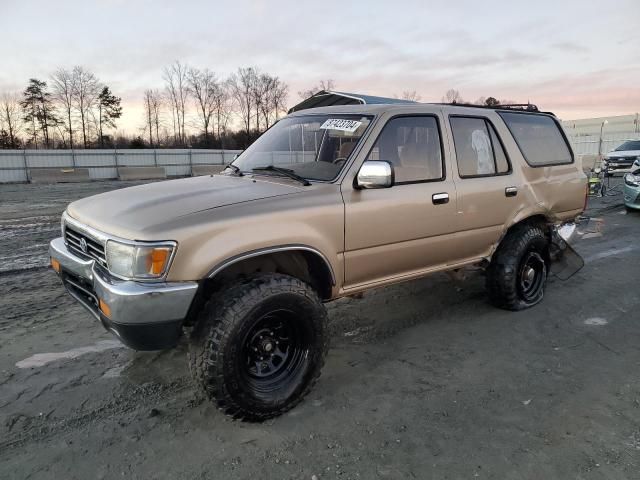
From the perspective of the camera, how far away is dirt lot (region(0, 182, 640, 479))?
252 centimetres

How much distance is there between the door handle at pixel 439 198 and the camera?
3676mm

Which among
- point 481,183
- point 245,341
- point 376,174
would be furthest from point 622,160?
point 245,341

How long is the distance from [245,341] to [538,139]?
12.8 ft

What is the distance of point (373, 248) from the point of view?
3395mm

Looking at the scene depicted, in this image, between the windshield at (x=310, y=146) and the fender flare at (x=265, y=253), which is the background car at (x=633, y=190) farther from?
the fender flare at (x=265, y=253)

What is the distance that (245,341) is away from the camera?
111 inches

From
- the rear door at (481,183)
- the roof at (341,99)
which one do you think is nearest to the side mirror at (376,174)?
the rear door at (481,183)

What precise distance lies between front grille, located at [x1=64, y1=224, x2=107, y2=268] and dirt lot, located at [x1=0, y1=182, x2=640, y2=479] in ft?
3.29

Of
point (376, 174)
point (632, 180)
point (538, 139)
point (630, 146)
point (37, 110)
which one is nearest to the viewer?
point (376, 174)

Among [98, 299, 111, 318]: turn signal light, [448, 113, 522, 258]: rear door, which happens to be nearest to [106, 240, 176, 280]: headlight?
[98, 299, 111, 318]: turn signal light

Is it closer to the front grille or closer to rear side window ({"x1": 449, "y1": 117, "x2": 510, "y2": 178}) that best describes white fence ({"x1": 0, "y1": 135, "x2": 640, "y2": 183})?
rear side window ({"x1": 449, "y1": 117, "x2": 510, "y2": 178})

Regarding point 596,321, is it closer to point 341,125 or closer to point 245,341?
point 341,125

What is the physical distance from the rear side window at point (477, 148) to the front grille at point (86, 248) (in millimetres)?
2899

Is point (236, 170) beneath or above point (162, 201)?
above
